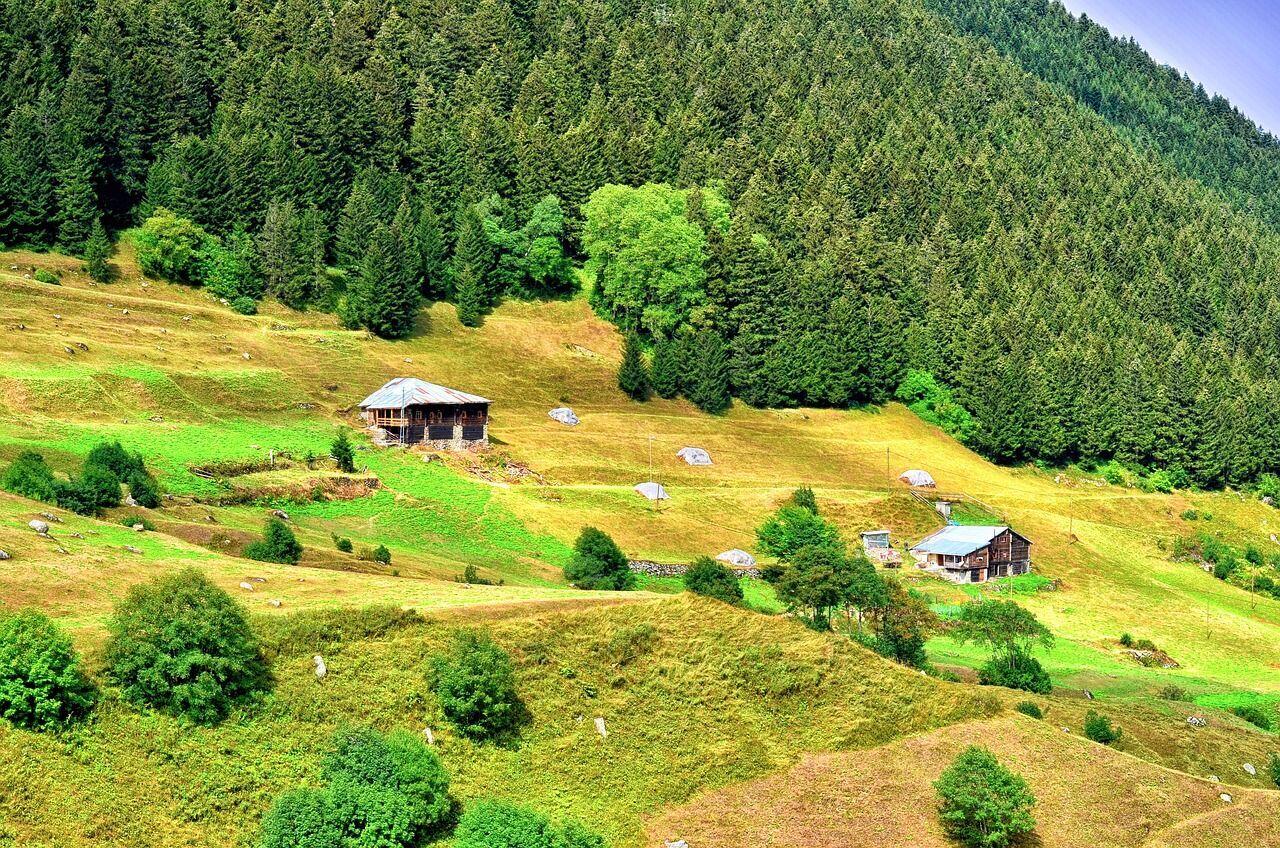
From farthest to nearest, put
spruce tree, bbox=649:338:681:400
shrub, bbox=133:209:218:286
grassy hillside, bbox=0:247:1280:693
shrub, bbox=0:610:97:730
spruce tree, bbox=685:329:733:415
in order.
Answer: spruce tree, bbox=685:329:733:415 → spruce tree, bbox=649:338:681:400 → shrub, bbox=133:209:218:286 → grassy hillside, bbox=0:247:1280:693 → shrub, bbox=0:610:97:730

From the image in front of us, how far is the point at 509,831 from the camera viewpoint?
48406 millimetres

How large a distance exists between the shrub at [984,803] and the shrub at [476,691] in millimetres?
17361

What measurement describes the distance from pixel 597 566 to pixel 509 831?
31.8 metres

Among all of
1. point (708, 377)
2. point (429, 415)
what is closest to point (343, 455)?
point (429, 415)

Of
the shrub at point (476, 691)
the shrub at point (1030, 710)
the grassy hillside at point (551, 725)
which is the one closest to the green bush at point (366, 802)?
the grassy hillside at point (551, 725)

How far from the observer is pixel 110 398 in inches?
3701

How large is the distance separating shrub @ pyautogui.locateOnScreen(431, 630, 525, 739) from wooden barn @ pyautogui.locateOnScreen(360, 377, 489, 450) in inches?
1860

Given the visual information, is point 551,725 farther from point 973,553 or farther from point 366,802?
point 973,553

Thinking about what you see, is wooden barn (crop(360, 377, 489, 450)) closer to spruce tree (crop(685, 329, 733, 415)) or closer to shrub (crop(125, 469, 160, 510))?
shrub (crop(125, 469, 160, 510))

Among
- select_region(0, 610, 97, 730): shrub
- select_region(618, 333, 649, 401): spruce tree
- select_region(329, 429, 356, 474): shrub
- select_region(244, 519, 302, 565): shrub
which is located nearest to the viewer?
select_region(0, 610, 97, 730): shrub

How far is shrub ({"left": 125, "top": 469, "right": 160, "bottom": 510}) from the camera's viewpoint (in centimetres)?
7381

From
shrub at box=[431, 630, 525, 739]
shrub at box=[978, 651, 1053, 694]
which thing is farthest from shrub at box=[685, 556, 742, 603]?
shrub at box=[431, 630, 525, 739]

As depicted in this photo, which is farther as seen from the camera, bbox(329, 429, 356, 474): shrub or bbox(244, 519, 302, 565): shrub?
bbox(329, 429, 356, 474): shrub

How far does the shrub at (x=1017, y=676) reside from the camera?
76.7 m
